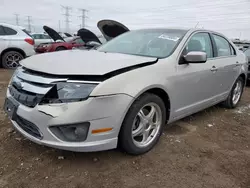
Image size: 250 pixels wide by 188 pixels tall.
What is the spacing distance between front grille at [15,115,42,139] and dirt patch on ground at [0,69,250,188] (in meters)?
0.36

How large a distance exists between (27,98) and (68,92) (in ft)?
1.39

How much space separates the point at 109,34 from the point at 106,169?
5.69m

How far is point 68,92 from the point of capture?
215cm

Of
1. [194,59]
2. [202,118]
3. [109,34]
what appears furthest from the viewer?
[109,34]

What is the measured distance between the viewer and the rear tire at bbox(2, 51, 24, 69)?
8.04 m

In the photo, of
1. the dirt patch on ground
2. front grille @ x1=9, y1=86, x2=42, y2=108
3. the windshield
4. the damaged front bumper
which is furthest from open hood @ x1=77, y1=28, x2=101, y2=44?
the damaged front bumper

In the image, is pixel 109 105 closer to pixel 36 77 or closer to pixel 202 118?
pixel 36 77

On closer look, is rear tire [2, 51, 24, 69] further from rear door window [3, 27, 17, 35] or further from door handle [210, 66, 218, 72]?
door handle [210, 66, 218, 72]

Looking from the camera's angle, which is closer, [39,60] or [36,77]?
[36,77]

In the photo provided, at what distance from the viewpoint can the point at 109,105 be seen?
7.23ft

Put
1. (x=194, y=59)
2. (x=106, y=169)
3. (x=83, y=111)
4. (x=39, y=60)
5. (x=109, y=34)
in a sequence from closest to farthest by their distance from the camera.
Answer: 1. (x=83, y=111)
2. (x=106, y=169)
3. (x=39, y=60)
4. (x=194, y=59)
5. (x=109, y=34)

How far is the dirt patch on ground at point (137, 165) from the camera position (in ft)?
7.37

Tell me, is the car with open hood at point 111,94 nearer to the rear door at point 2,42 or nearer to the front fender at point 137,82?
the front fender at point 137,82

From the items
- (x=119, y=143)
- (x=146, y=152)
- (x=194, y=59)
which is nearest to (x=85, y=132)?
(x=119, y=143)
